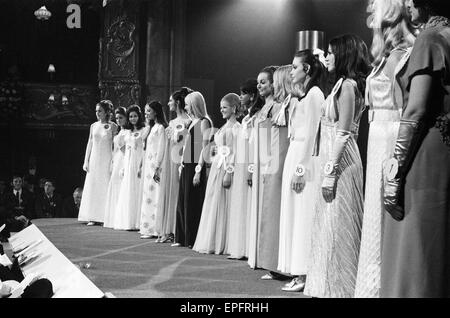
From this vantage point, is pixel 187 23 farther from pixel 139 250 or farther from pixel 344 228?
pixel 344 228

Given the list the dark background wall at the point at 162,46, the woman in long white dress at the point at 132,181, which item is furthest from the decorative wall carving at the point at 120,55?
the woman in long white dress at the point at 132,181

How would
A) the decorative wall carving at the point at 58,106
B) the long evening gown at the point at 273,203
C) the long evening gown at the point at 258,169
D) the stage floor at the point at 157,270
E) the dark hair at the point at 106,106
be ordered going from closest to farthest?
the stage floor at the point at 157,270
the long evening gown at the point at 273,203
the long evening gown at the point at 258,169
the dark hair at the point at 106,106
the decorative wall carving at the point at 58,106

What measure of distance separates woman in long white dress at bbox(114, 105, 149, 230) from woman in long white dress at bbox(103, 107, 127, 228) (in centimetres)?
18

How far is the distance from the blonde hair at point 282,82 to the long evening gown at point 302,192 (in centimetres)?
42

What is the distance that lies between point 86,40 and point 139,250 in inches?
290

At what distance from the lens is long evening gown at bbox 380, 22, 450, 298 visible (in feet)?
8.63

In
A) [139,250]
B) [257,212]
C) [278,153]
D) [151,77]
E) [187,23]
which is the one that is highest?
[187,23]

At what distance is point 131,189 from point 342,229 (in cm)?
537

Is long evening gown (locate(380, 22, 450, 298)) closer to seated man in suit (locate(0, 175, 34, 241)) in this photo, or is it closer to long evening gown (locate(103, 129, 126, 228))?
seated man in suit (locate(0, 175, 34, 241))

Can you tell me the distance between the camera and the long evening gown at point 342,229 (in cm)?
379

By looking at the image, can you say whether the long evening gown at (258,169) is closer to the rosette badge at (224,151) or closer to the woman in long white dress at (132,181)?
the rosette badge at (224,151)

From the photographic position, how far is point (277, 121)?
503 cm
